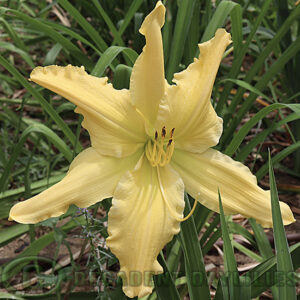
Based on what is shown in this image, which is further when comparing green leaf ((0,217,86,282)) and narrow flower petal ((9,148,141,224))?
green leaf ((0,217,86,282))

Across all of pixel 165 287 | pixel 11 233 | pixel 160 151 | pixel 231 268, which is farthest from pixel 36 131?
pixel 231 268

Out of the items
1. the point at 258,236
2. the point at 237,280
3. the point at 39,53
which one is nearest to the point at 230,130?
the point at 258,236

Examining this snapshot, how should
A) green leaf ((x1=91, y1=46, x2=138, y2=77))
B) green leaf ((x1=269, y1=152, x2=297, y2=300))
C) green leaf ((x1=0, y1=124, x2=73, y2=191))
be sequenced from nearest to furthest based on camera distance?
green leaf ((x1=269, y1=152, x2=297, y2=300)) < green leaf ((x1=91, y1=46, x2=138, y2=77)) < green leaf ((x1=0, y1=124, x2=73, y2=191))

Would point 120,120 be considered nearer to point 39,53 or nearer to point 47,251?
point 47,251

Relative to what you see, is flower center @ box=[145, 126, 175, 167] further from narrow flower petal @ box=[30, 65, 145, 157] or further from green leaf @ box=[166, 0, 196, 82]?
green leaf @ box=[166, 0, 196, 82]

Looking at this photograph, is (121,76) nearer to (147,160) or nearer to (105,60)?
(105,60)

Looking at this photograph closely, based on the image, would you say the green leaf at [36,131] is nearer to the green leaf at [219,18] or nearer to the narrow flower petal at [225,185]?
the narrow flower petal at [225,185]

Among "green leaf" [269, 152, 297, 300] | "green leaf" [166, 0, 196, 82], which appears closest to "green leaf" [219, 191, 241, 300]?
"green leaf" [269, 152, 297, 300]
